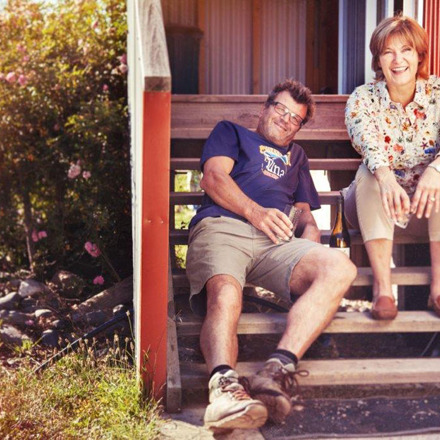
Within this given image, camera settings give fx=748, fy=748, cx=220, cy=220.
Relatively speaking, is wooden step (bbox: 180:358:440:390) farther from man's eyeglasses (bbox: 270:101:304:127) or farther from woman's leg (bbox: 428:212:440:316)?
man's eyeglasses (bbox: 270:101:304:127)

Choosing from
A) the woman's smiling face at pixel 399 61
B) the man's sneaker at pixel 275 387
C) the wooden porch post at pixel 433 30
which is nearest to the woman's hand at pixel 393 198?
the woman's smiling face at pixel 399 61

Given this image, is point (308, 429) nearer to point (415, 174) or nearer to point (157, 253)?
point (157, 253)

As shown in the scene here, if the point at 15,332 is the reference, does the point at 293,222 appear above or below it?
above

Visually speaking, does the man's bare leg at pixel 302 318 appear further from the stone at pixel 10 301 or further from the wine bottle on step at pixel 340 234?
the stone at pixel 10 301

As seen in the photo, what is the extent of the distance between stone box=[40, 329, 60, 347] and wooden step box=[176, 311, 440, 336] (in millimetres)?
1431

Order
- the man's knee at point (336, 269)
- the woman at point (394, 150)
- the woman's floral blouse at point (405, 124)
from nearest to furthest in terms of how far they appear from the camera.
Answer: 1. the man's knee at point (336, 269)
2. the woman at point (394, 150)
3. the woman's floral blouse at point (405, 124)

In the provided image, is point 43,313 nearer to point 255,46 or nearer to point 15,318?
point 15,318

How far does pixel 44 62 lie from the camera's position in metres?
6.15

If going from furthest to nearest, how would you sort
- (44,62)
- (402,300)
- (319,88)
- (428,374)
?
(319,88) → (44,62) → (402,300) → (428,374)

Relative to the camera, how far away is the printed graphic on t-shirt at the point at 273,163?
357cm

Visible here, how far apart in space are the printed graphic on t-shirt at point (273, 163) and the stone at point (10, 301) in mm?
2650

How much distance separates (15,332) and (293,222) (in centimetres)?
216

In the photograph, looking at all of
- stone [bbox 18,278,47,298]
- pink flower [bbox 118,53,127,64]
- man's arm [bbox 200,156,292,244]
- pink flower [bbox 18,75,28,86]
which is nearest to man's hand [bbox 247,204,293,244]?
man's arm [bbox 200,156,292,244]

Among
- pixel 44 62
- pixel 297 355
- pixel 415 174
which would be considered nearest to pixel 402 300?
pixel 415 174
